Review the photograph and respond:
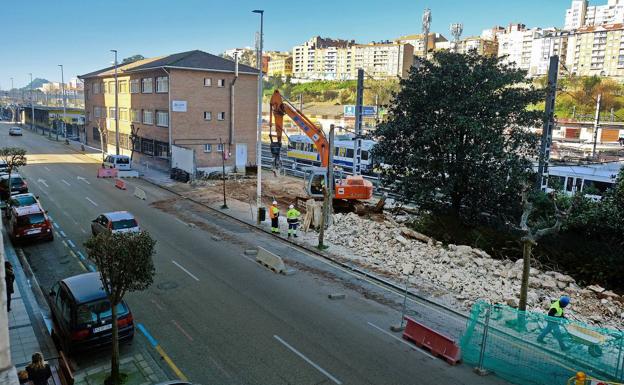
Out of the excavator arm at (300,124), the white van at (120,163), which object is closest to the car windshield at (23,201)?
the excavator arm at (300,124)

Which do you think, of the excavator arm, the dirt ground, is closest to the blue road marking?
the dirt ground

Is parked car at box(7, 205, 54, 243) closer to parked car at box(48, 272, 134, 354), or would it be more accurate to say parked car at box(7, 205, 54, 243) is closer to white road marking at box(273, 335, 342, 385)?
parked car at box(48, 272, 134, 354)

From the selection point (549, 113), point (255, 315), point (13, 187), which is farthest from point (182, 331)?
point (13, 187)

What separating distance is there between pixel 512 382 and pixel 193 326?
27.2 ft

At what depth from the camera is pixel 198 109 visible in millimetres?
44094

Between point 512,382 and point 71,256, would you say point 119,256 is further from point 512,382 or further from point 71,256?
point 71,256

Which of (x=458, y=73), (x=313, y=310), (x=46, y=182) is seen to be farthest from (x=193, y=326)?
(x=46, y=182)

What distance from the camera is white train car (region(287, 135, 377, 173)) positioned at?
1807 inches

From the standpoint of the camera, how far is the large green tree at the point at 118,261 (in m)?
10.1

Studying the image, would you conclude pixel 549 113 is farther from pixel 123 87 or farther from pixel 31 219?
pixel 123 87

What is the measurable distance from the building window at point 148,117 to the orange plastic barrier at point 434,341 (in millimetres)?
40167

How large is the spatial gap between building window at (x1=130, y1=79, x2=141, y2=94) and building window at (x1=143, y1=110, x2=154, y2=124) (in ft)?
9.42

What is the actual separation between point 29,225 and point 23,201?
360cm

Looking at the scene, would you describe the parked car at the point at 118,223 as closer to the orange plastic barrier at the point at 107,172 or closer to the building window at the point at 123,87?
the orange plastic barrier at the point at 107,172
